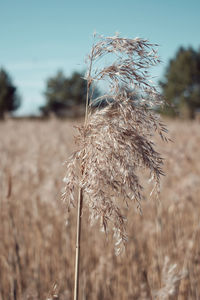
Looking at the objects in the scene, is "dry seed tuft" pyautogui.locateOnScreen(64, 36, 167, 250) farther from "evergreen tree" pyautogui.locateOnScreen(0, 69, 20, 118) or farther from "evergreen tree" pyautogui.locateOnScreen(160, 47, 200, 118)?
"evergreen tree" pyautogui.locateOnScreen(0, 69, 20, 118)

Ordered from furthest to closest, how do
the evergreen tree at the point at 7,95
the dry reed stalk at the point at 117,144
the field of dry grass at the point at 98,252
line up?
the evergreen tree at the point at 7,95, the field of dry grass at the point at 98,252, the dry reed stalk at the point at 117,144

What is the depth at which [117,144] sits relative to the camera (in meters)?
0.62

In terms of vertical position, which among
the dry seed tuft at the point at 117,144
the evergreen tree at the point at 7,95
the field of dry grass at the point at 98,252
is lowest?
the field of dry grass at the point at 98,252

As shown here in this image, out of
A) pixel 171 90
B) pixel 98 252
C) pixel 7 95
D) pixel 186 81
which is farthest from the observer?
pixel 7 95

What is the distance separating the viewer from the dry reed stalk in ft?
2.06

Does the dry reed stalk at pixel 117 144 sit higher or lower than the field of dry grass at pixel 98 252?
higher

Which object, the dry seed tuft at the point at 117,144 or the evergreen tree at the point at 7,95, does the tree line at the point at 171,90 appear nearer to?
the evergreen tree at the point at 7,95

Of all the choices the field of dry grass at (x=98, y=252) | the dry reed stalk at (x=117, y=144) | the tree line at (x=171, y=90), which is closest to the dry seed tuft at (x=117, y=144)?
the dry reed stalk at (x=117, y=144)

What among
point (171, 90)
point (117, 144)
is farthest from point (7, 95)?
point (117, 144)

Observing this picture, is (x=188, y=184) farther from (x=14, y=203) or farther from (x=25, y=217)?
(x=14, y=203)

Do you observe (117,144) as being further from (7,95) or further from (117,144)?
(7,95)

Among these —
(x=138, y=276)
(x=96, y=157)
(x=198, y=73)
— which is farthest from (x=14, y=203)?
(x=198, y=73)

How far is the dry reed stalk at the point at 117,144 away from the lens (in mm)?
627

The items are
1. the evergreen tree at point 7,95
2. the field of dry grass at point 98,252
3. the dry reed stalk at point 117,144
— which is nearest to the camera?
the dry reed stalk at point 117,144
